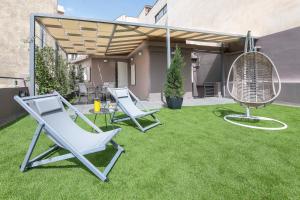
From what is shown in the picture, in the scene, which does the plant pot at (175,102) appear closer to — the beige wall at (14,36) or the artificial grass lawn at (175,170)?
the artificial grass lawn at (175,170)

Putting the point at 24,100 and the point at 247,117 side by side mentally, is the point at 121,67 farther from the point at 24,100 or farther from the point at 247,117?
the point at 24,100

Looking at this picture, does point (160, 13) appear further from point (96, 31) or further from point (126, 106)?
point (126, 106)

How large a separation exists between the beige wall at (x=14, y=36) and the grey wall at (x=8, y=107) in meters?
7.79

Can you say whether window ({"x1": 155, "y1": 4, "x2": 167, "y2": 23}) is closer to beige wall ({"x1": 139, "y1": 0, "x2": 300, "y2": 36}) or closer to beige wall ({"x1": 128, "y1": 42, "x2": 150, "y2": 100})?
beige wall ({"x1": 139, "y1": 0, "x2": 300, "y2": 36})

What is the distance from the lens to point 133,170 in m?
2.54

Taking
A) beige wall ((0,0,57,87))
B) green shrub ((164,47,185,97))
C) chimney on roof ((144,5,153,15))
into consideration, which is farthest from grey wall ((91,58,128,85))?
chimney on roof ((144,5,153,15))

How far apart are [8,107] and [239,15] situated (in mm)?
11433

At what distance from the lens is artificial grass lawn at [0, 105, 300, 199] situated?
2.04 metres

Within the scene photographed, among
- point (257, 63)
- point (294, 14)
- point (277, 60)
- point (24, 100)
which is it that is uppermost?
point (294, 14)

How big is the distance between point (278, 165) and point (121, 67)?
13.5 meters

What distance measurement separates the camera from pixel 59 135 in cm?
232

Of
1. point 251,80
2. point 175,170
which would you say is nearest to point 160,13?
point 251,80

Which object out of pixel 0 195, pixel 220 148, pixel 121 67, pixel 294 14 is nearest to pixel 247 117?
pixel 220 148

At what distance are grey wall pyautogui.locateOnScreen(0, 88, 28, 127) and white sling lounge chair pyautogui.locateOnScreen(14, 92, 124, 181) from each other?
3.12m
